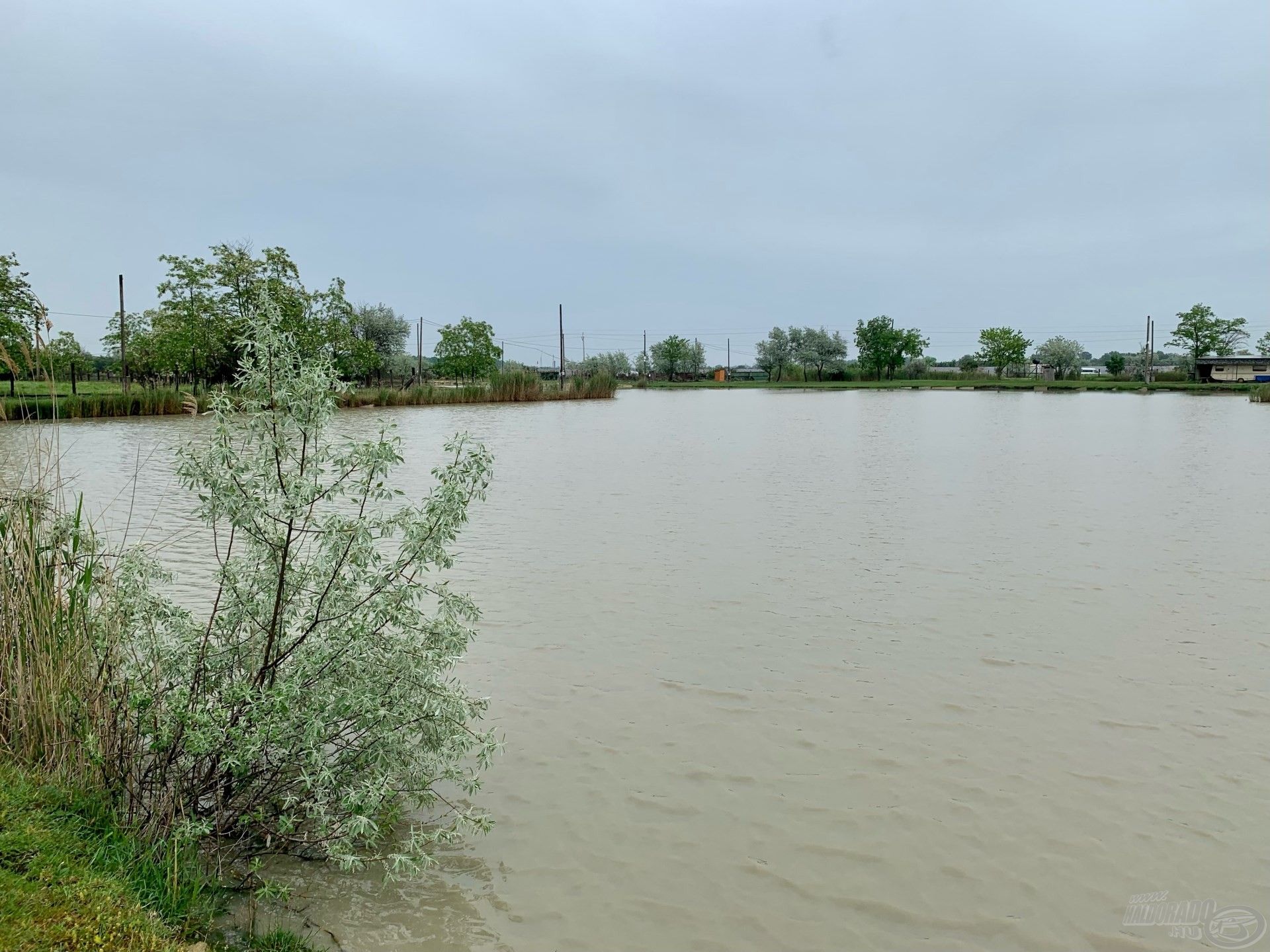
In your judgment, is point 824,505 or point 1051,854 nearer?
point 1051,854

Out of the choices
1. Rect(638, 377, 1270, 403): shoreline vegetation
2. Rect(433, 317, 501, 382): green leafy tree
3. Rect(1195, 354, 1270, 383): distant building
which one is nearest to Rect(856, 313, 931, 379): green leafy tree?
Rect(638, 377, 1270, 403): shoreline vegetation

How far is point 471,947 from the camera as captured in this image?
118 inches

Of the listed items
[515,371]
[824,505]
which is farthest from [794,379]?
[824,505]

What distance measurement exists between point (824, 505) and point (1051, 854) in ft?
28.3

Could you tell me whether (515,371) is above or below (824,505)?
above

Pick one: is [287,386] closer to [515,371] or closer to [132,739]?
[132,739]

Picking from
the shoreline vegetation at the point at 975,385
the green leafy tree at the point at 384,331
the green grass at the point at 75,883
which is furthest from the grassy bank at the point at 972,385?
the green grass at the point at 75,883

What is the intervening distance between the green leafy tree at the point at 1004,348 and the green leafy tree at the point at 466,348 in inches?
2228

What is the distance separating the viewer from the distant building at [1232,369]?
228ft

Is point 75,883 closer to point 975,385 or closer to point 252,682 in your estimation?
point 252,682

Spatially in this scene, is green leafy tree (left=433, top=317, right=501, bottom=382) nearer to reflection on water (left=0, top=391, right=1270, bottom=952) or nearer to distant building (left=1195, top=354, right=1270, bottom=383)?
reflection on water (left=0, top=391, right=1270, bottom=952)

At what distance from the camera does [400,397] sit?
135 feet

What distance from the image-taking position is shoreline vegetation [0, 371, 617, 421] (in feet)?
93.6

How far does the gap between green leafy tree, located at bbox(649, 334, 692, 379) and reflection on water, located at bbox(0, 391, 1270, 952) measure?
87.6 metres
